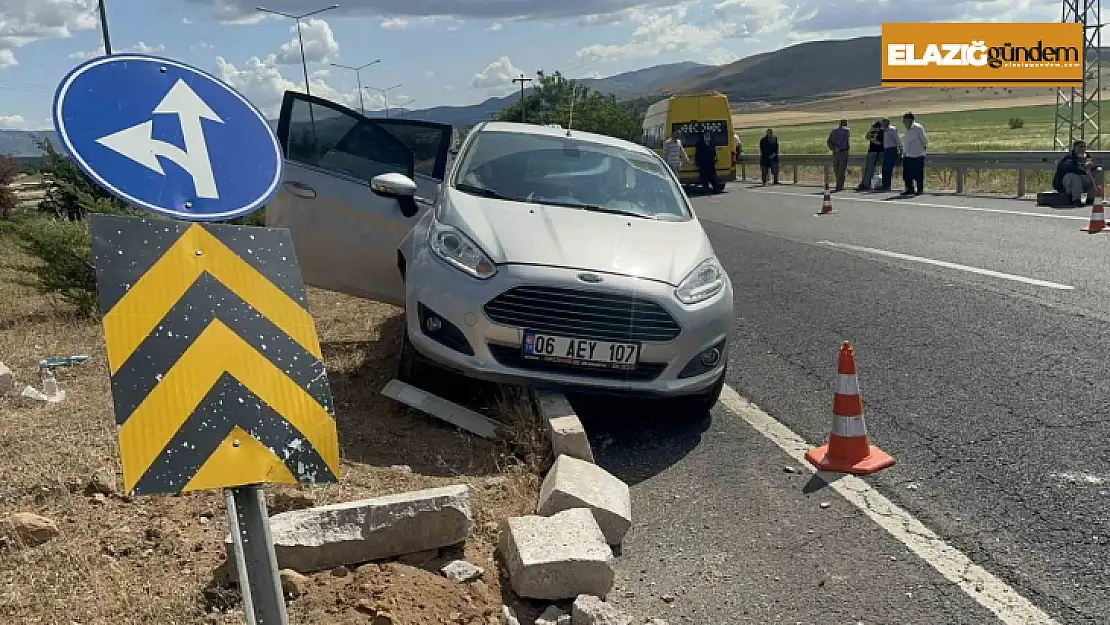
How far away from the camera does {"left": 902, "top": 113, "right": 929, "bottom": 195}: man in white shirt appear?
2095 cm

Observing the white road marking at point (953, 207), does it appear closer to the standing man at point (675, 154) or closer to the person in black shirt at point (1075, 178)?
the person in black shirt at point (1075, 178)

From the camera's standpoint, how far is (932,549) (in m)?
3.83

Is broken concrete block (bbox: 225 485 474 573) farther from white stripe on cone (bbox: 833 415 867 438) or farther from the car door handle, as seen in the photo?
the car door handle

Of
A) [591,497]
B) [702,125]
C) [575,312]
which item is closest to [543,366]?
[575,312]

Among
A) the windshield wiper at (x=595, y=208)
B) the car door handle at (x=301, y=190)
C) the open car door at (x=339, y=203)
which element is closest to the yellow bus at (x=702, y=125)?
the open car door at (x=339, y=203)

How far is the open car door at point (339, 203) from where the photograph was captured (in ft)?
22.6

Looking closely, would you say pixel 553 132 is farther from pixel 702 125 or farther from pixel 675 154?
pixel 702 125

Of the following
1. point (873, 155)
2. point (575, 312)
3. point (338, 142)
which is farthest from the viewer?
point (873, 155)

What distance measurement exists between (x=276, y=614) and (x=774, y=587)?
6.17 feet

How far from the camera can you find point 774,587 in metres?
3.64

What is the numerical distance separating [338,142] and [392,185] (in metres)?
0.83

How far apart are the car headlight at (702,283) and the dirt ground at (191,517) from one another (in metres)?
1.13

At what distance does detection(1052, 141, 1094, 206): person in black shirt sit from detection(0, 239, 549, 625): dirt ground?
44.9ft

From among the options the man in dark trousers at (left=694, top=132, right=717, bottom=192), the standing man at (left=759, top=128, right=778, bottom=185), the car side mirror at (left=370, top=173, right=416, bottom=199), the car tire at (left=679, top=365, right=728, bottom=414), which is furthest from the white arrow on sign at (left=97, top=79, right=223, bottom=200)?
the standing man at (left=759, top=128, right=778, bottom=185)
